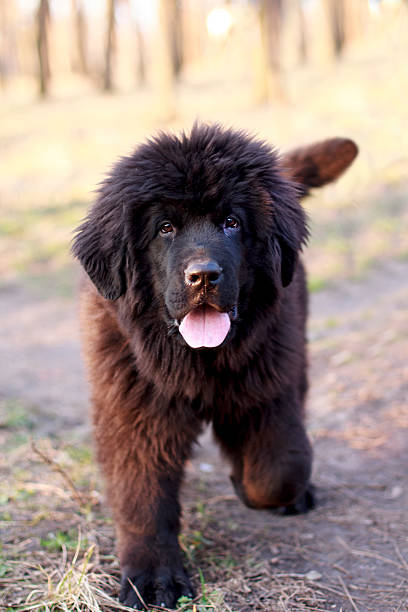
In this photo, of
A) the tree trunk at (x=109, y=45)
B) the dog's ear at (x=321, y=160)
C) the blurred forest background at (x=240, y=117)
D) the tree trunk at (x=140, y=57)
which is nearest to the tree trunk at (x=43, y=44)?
the blurred forest background at (x=240, y=117)

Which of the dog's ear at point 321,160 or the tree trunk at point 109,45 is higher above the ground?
the tree trunk at point 109,45

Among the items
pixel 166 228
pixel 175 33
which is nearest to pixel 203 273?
pixel 166 228

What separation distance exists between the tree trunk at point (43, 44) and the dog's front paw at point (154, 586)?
20.0m

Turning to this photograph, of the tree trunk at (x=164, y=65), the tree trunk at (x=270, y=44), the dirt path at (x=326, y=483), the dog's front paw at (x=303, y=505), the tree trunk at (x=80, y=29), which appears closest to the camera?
the dirt path at (x=326, y=483)

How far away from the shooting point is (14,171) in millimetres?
14383

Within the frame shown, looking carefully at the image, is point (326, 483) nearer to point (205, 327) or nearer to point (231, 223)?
point (205, 327)

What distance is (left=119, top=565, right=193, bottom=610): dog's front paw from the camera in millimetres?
2572

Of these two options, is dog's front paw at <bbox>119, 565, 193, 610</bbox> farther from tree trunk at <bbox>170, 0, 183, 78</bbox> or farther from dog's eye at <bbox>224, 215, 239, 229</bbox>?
tree trunk at <bbox>170, 0, 183, 78</bbox>

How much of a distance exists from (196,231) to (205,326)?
39 centimetres

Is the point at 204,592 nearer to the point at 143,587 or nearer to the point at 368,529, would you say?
the point at 143,587

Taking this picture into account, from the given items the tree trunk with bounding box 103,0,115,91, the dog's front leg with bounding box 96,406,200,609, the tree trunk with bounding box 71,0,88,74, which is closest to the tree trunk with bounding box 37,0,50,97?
the tree trunk with bounding box 103,0,115,91

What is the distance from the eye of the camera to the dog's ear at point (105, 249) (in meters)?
2.69

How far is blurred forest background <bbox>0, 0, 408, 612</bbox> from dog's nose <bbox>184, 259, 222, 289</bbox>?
108cm

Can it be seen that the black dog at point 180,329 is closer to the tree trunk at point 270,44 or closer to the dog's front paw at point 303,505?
the dog's front paw at point 303,505
